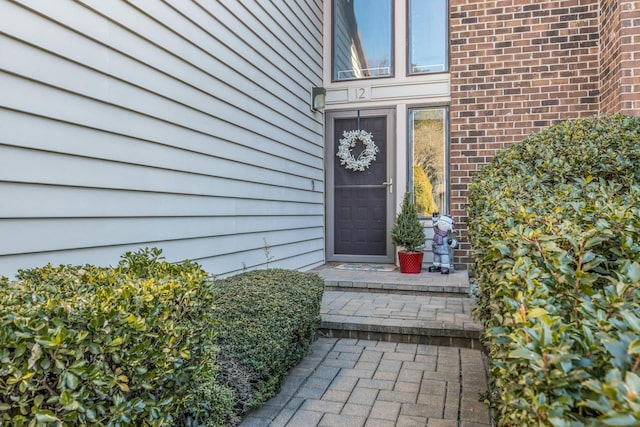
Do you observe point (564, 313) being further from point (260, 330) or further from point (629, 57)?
point (629, 57)

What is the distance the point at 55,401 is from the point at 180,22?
2.66 m

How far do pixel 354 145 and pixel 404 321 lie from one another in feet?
11.0

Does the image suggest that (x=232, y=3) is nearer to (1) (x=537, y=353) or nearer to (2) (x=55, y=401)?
(2) (x=55, y=401)

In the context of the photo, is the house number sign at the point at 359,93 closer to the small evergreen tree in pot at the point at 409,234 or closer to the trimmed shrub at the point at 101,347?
the small evergreen tree in pot at the point at 409,234

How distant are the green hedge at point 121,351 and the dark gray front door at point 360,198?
4104mm

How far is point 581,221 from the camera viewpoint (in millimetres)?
1660

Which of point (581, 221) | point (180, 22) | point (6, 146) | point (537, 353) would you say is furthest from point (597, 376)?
point (180, 22)

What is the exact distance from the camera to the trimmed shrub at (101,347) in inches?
44.7

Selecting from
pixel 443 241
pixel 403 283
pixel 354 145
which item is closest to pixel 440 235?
pixel 443 241

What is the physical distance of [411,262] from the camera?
5363 millimetres

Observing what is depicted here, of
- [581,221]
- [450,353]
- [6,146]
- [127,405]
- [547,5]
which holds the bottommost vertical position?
[450,353]

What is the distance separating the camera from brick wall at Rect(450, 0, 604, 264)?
5.36m

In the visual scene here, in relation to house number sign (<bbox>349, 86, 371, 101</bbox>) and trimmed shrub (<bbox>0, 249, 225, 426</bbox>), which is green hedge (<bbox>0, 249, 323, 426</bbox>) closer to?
trimmed shrub (<bbox>0, 249, 225, 426</bbox>)

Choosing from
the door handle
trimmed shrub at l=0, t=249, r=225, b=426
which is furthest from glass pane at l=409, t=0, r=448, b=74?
trimmed shrub at l=0, t=249, r=225, b=426
